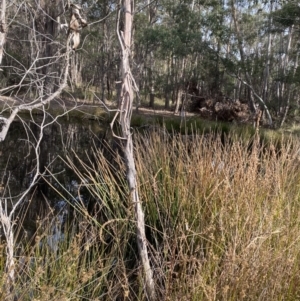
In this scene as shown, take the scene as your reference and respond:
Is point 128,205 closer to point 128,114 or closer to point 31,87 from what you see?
point 128,114

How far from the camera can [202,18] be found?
43.2 ft

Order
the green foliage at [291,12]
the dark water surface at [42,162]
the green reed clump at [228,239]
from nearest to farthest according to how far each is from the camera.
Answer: the green reed clump at [228,239] < the dark water surface at [42,162] < the green foliage at [291,12]

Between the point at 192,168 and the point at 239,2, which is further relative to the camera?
the point at 239,2

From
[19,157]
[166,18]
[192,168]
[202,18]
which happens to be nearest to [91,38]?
[166,18]

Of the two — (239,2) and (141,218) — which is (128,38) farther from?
(239,2)

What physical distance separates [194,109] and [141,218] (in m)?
13.4

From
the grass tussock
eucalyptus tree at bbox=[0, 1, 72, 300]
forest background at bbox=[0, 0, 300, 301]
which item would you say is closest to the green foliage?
forest background at bbox=[0, 0, 300, 301]

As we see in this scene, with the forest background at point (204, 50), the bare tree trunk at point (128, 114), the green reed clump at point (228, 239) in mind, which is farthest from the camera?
the forest background at point (204, 50)

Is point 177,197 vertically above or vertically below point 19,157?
above

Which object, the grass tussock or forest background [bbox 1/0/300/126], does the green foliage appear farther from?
the grass tussock

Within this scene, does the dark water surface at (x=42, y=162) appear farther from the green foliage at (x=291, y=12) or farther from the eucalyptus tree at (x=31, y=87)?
the green foliage at (x=291, y=12)

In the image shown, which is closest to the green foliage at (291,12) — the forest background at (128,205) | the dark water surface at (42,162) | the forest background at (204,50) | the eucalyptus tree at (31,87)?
the forest background at (204,50)

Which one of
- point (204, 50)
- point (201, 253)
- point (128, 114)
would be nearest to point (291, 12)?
point (204, 50)

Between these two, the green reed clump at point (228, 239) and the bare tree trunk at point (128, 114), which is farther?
the bare tree trunk at point (128, 114)
